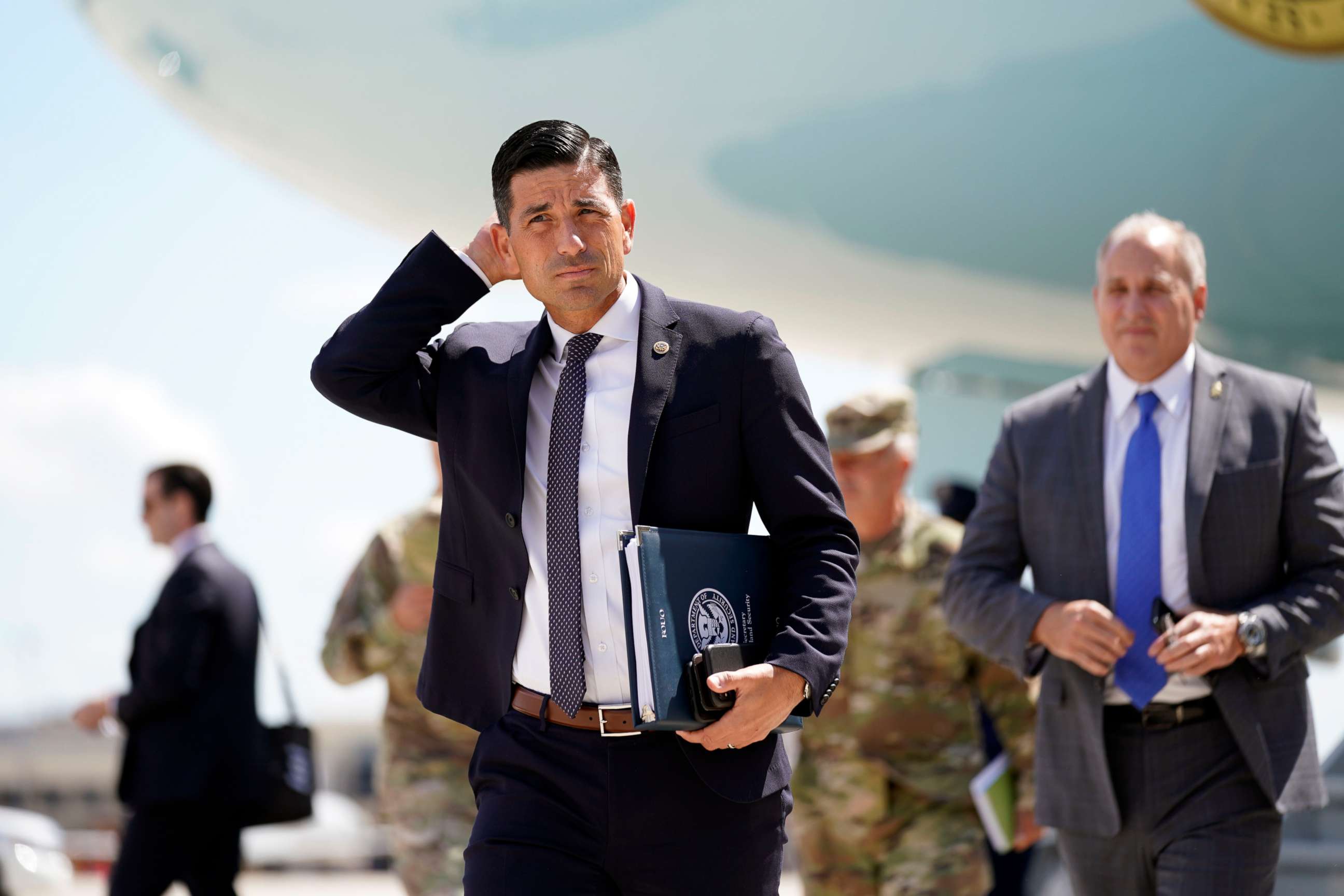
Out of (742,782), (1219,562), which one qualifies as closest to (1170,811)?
(1219,562)

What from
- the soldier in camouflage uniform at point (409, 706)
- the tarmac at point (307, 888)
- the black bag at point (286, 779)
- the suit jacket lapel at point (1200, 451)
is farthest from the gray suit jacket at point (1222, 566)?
the tarmac at point (307, 888)

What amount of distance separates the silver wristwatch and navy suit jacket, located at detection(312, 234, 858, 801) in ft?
3.18

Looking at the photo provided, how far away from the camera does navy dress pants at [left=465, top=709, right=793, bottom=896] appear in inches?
82.6

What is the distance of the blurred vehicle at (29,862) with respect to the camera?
7.24 meters

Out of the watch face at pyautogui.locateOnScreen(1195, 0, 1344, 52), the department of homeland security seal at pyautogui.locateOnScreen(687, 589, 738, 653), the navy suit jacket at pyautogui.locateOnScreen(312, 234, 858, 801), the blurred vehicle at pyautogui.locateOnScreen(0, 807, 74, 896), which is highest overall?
the watch face at pyautogui.locateOnScreen(1195, 0, 1344, 52)

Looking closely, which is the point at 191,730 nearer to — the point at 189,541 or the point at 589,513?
the point at 189,541

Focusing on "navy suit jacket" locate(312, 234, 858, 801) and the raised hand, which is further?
the raised hand

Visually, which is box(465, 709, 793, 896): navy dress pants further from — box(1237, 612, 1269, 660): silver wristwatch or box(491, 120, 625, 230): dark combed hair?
box(1237, 612, 1269, 660): silver wristwatch

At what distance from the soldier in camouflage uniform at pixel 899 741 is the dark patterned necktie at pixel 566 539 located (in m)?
2.05

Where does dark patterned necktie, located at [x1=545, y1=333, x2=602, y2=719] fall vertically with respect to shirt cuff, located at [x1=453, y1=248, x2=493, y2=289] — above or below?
below

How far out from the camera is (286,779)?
5020mm

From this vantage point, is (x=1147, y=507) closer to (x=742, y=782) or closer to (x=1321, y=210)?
(x=742, y=782)

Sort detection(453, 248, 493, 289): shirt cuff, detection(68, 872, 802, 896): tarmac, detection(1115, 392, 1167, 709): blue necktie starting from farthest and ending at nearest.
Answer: detection(68, 872, 802, 896): tarmac
detection(1115, 392, 1167, 709): blue necktie
detection(453, 248, 493, 289): shirt cuff

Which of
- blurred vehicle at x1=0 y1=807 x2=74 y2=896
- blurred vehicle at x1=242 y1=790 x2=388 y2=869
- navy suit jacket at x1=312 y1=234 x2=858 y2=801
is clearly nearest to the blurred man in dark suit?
blurred vehicle at x1=0 y1=807 x2=74 y2=896
